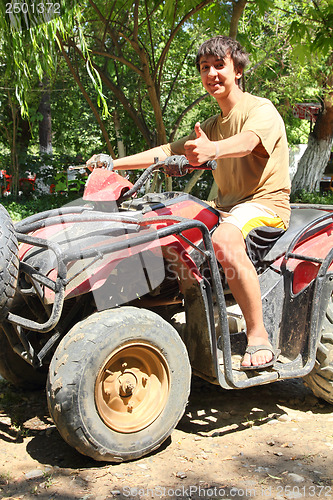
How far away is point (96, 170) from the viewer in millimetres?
3457

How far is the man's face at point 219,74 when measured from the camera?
348 centimetres

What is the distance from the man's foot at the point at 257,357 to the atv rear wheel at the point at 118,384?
1.34 ft

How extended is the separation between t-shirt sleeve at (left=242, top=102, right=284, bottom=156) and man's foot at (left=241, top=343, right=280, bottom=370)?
1198mm

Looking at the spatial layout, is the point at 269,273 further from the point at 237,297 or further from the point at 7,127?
the point at 7,127

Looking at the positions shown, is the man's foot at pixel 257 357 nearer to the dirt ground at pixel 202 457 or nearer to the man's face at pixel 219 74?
the dirt ground at pixel 202 457

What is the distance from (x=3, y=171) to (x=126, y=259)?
1378 cm

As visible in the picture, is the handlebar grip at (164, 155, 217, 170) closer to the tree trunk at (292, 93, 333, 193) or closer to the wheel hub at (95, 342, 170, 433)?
the wheel hub at (95, 342, 170, 433)

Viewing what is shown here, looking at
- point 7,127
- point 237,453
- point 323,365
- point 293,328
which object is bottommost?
point 237,453

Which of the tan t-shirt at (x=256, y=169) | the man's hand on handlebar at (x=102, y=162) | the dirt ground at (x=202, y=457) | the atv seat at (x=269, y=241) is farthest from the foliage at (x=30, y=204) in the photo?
the atv seat at (x=269, y=241)

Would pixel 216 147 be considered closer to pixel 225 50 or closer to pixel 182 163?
pixel 182 163

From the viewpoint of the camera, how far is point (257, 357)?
3.21m

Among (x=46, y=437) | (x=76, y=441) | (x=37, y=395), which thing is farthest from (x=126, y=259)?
(x=37, y=395)

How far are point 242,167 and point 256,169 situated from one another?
0.10 meters

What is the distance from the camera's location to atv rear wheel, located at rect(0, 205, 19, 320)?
8.63 feet
